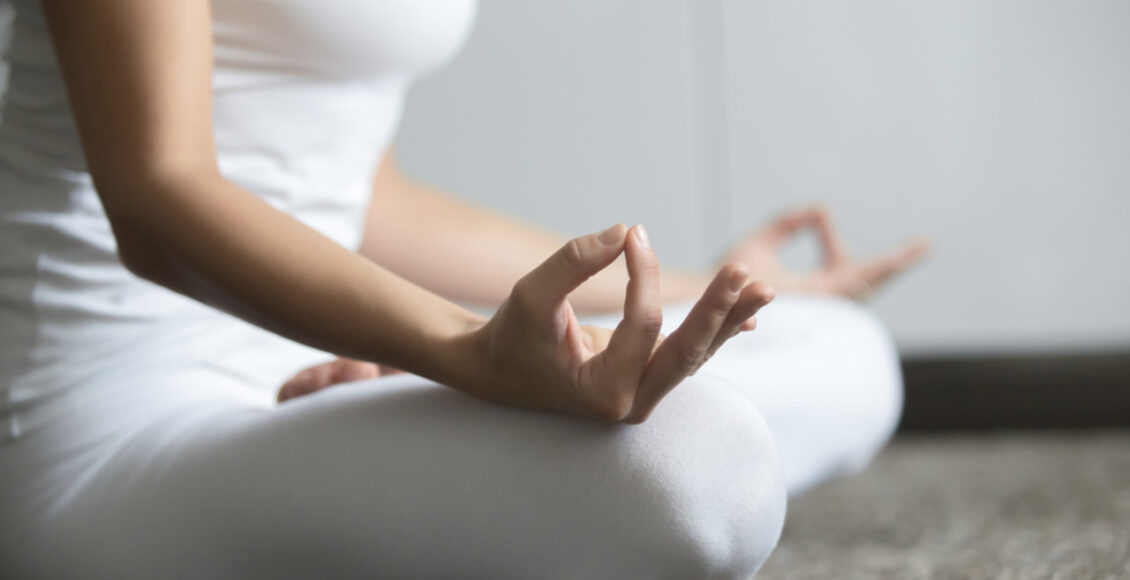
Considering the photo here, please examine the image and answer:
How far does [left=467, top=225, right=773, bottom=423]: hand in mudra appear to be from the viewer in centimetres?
29

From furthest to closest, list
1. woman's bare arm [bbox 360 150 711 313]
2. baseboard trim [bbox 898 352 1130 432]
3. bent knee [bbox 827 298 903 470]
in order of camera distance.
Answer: baseboard trim [bbox 898 352 1130 432]
woman's bare arm [bbox 360 150 711 313]
bent knee [bbox 827 298 903 470]

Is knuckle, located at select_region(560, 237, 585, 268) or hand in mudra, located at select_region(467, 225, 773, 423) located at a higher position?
knuckle, located at select_region(560, 237, 585, 268)

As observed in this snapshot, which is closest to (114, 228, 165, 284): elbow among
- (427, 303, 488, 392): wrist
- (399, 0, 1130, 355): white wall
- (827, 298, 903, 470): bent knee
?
(427, 303, 488, 392): wrist

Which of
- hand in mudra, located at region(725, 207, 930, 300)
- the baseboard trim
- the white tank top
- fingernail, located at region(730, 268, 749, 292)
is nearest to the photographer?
fingernail, located at region(730, 268, 749, 292)

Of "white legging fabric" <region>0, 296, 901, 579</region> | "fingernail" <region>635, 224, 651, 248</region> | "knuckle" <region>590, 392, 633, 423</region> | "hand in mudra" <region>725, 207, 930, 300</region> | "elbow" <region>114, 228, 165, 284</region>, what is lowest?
"hand in mudra" <region>725, 207, 930, 300</region>

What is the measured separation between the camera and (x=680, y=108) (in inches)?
58.2

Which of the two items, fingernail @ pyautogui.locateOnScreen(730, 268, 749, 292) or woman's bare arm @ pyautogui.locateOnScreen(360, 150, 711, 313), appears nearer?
fingernail @ pyautogui.locateOnScreen(730, 268, 749, 292)

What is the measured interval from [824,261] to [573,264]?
711mm

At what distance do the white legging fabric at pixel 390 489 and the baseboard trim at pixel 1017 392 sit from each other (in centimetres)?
120

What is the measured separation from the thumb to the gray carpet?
42 centimetres

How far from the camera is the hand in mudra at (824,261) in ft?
3.04

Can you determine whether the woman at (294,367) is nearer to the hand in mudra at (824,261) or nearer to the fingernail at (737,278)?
the fingernail at (737,278)

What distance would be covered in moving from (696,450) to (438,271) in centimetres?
51

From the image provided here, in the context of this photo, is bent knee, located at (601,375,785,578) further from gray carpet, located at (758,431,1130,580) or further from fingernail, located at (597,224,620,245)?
gray carpet, located at (758,431,1130,580)
